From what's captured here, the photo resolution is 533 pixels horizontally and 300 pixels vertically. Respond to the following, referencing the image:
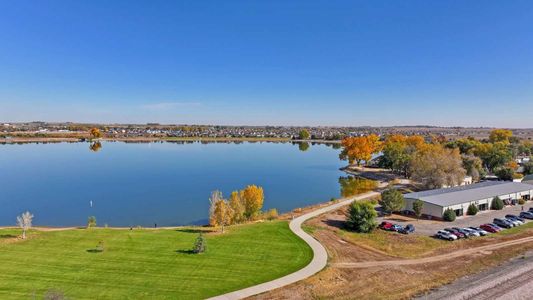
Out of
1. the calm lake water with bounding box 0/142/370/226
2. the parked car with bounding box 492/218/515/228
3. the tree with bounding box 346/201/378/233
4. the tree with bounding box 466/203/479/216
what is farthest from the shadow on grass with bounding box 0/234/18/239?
the tree with bounding box 466/203/479/216

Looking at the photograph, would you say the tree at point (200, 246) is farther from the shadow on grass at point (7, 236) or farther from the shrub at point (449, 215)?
the shrub at point (449, 215)

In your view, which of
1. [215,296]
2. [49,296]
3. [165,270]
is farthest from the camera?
[165,270]

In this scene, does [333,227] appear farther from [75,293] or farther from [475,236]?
[75,293]

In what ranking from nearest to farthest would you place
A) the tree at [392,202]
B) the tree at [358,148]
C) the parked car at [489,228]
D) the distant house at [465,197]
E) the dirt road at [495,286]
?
the dirt road at [495,286]
the parked car at [489,228]
the tree at [392,202]
the distant house at [465,197]
the tree at [358,148]

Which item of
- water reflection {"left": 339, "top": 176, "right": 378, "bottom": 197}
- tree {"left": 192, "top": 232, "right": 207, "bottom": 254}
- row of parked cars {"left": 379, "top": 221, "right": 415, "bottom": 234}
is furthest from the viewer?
water reflection {"left": 339, "top": 176, "right": 378, "bottom": 197}

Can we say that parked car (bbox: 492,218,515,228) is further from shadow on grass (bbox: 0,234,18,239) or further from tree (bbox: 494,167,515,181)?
shadow on grass (bbox: 0,234,18,239)

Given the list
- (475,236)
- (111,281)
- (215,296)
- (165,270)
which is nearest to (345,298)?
(215,296)

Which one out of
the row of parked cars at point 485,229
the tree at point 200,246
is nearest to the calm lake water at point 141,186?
the tree at point 200,246
